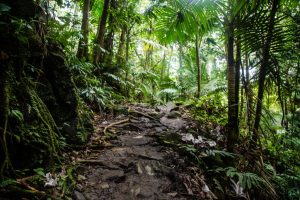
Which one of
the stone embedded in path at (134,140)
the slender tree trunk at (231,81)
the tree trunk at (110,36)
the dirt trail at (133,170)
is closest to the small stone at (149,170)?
the dirt trail at (133,170)

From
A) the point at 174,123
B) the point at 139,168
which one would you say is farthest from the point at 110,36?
the point at 139,168

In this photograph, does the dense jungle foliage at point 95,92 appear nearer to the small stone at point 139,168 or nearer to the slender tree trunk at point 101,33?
the small stone at point 139,168

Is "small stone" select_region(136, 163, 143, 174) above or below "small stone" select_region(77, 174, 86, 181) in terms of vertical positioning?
above

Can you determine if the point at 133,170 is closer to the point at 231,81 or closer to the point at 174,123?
the point at 231,81

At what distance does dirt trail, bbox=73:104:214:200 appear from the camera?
2693 millimetres

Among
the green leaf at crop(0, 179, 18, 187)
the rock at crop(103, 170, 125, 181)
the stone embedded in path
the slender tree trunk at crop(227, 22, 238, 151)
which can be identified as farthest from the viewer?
the stone embedded in path

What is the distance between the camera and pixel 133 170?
10.1ft

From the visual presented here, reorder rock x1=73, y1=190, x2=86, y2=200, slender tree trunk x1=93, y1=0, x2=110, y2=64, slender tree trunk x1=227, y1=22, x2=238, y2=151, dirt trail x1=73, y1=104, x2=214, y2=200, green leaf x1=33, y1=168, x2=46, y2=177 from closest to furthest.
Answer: green leaf x1=33, y1=168, x2=46, y2=177
rock x1=73, y1=190, x2=86, y2=200
dirt trail x1=73, y1=104, x2=214, y2=200
slender tree trunk x1=227, y1=22, x2=238, y2=151
slender tree trunk x1=93, y1=0, x2=110, y2=64

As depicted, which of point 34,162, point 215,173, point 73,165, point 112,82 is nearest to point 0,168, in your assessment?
point 34,162

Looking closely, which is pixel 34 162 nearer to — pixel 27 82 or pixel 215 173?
pixel 27 82

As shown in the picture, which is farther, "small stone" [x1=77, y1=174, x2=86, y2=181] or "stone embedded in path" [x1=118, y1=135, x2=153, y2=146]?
"stone embedded in path" [x1=118, y1=135, x2=153, y2=146]

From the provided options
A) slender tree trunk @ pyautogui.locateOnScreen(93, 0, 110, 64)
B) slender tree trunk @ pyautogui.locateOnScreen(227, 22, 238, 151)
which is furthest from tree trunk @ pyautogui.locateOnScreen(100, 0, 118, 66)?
slender tree trunk @ pyautogui.locateOnScreen(227, 22, 238, 151)

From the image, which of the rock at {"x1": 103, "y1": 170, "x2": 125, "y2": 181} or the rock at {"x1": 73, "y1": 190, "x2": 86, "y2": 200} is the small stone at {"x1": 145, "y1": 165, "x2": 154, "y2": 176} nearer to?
the rock at {"x1": 103, "y1": 170, "x2": 125, "y2": 181}

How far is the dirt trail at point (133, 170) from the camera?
8.84 ft
